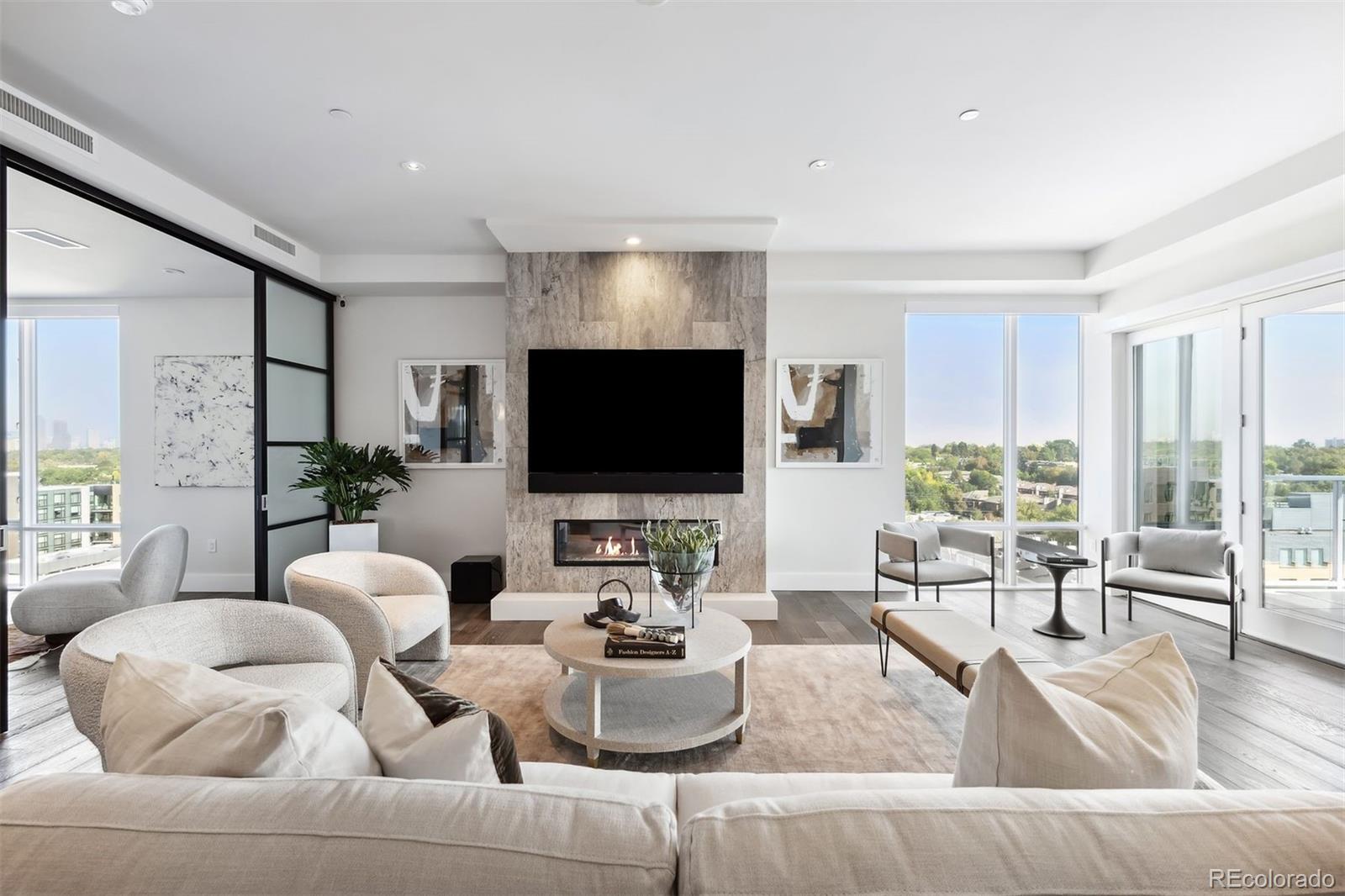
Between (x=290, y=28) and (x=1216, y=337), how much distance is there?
18.3ft

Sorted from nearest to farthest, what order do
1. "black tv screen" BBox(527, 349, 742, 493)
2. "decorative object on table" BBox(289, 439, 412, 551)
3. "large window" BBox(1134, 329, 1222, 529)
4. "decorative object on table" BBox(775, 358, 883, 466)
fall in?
"large window" BBox(1134, 329, 1222, 529)
"black tv screen" BBox(527, 349, 742, 493)
"decorative object on table" BBox(289, 439, 412, 551)
"decorative object on table" BBox(775, 358, 883, 466)

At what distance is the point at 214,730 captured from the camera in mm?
943

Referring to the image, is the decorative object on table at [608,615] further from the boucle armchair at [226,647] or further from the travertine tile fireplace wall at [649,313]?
the travertine tile fireplace wall at [649,313]

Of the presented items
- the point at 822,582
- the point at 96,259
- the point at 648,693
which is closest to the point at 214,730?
the point at 648,693

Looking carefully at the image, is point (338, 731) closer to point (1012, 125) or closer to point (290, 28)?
point (290, 28)

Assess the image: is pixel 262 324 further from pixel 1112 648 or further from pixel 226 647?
pixel 1112 648

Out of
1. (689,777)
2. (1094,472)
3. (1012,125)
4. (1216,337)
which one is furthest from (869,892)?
(1094,472)

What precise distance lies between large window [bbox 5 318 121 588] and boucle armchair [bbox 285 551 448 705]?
2.84 m

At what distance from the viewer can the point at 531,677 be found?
317cm

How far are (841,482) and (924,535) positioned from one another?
0.81 meters

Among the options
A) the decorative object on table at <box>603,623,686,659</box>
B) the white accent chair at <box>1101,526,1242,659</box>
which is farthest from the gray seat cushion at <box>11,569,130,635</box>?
the white accent chair at <box>1101,526,1242,659</box>

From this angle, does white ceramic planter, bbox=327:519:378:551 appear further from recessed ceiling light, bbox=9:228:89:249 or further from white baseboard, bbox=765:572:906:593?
white baseboard, bbox=765:572:906:593

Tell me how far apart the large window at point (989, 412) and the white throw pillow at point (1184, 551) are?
1.11 m

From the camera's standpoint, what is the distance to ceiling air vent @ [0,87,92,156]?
2.42 m
